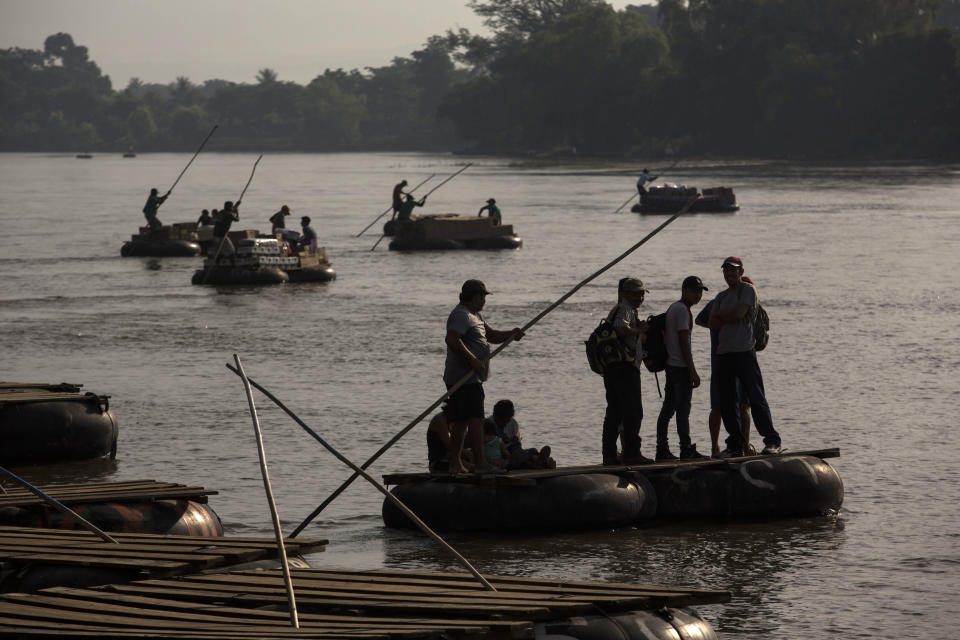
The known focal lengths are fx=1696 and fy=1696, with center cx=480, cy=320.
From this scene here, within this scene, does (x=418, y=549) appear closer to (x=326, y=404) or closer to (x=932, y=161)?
(x=326, y=404)

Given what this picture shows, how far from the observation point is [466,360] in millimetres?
12570

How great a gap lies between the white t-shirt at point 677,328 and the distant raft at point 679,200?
137 ft

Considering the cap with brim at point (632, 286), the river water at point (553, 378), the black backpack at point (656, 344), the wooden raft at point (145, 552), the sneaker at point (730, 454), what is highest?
the cap with brim at point (632, 286)

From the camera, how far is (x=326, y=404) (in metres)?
19.4

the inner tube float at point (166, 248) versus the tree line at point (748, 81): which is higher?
the tree line at point (748, 81)

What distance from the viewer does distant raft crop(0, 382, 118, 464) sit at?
15664 mm

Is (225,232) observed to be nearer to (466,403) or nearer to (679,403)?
(679,403)

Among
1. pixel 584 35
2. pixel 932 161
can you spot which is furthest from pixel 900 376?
pixel 584 35

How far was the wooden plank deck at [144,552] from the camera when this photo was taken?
9.30m

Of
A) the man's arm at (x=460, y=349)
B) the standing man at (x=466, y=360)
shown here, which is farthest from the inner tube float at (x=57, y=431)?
the man's arm at (x=460, y=349)

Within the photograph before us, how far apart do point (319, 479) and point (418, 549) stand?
286 cm

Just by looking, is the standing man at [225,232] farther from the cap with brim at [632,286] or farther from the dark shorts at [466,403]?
the cap with brim at [632,286]

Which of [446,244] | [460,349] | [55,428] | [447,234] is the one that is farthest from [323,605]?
[447,234]

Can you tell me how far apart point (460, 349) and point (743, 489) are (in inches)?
99.0
